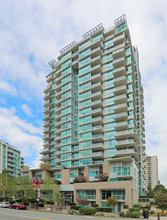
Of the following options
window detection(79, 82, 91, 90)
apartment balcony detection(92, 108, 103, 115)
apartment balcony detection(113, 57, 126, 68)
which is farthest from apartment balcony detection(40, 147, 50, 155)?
apartment balcony detection(113, 57, 126, 68)

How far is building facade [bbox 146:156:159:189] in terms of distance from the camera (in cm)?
16750

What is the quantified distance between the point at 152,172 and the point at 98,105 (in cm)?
11795

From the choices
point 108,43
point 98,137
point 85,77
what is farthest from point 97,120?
point 108,43

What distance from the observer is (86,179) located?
6462 centimetres

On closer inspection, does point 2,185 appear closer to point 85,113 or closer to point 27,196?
point 27,196

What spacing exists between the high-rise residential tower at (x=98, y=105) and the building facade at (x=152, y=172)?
98777 mm

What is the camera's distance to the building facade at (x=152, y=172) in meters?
168

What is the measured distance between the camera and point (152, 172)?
557ft

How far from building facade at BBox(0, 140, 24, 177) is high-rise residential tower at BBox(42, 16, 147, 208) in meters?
44.4

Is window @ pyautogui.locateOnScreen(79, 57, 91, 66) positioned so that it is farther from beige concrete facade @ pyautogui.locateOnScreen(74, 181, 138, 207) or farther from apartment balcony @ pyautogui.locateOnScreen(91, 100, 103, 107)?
beige concrete facade @ pyautogui.locateOnScreen(74, 181, 138, 207)

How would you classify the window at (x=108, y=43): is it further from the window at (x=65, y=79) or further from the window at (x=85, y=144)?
the window at (x=85, y=144)

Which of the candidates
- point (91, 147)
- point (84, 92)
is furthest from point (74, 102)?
point (91, 147)

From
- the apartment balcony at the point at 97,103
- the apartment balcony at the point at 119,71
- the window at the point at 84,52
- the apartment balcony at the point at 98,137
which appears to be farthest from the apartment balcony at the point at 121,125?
the window at the point at 84,52

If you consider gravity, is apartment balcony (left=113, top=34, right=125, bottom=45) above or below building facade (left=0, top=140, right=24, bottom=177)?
above
